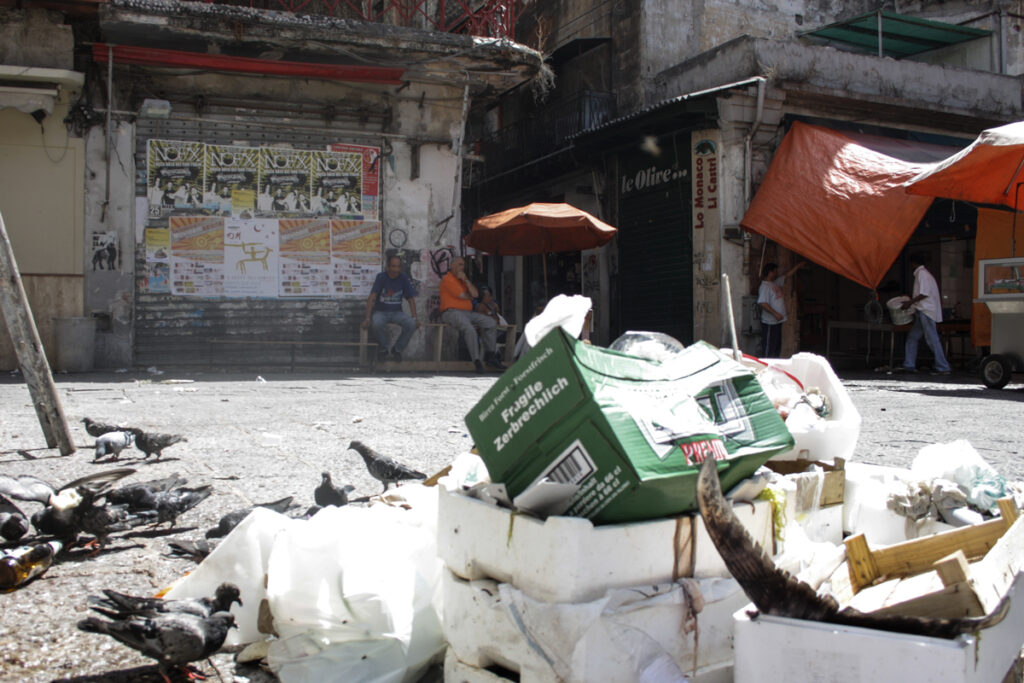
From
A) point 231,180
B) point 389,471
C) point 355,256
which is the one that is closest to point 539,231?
point 355,256

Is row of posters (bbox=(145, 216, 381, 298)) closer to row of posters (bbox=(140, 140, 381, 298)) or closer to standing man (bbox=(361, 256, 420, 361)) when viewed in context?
row of posters (bbox=(140, 140, 381, 298))

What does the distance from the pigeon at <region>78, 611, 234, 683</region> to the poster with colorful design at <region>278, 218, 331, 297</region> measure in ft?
36.2

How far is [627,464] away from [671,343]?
86 cm

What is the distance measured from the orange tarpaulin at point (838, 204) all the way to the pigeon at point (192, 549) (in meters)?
10.9

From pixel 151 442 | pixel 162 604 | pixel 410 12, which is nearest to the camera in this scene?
pixel 162 604

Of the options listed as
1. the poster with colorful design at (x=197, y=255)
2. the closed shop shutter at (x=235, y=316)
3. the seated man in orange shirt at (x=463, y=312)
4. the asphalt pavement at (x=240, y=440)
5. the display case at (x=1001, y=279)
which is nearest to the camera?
the asphalt pavement at (x=240, y=440)

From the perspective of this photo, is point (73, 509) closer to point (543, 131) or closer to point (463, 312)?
point (463, 312)

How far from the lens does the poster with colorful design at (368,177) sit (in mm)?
12859

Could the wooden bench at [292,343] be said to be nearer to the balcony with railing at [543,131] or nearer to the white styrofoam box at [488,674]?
the balcony with railing at [543,131]

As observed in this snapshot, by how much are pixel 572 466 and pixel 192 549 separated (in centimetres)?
144

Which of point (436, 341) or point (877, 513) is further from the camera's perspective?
point (436, 341)

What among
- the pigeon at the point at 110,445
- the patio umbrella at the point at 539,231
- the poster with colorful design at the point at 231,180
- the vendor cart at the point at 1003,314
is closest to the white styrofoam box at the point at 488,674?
the pigeon at the point at 110,445

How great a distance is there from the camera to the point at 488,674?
1.67 m

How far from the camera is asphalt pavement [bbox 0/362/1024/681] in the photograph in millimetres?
2156
